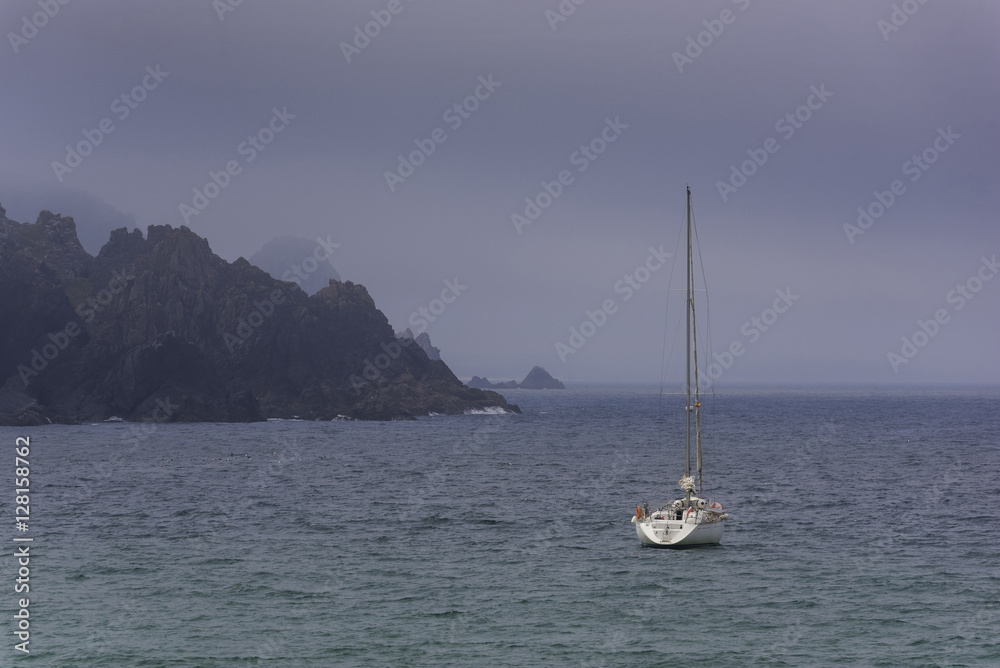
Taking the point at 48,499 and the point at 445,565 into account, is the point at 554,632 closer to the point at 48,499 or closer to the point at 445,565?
the point at 445,565

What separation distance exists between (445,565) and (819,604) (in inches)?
729

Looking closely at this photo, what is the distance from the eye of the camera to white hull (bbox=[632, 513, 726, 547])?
48.6m

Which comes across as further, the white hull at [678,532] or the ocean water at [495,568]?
the white hull at [678,532]

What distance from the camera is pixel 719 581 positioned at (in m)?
41.5

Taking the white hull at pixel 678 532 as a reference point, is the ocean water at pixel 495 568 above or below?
below

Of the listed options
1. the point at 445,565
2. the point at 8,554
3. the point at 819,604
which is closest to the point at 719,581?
the point at 819,604

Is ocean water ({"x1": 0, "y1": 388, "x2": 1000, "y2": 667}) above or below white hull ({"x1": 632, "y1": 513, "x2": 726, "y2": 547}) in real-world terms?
below

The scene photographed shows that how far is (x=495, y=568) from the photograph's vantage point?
4459 cm

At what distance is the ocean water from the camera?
32.2m

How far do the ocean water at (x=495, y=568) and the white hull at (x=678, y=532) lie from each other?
2.87ft

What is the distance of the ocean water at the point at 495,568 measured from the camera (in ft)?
106

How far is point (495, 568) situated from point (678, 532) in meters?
11.1

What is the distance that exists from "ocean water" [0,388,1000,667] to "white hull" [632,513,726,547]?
0.88m

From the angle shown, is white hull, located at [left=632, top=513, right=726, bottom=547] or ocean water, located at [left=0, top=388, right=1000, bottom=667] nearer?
ocean water, located at [left=0, top=388, right=1000, bottom=667]
